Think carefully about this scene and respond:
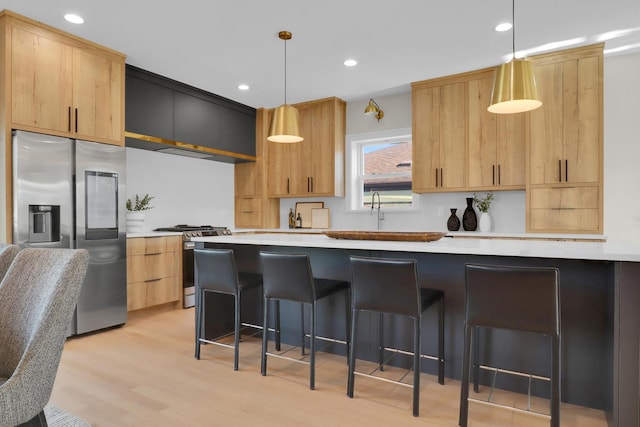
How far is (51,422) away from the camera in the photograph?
2014 millimetres

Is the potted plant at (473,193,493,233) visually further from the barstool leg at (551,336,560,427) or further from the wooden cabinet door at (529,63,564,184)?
the barstool leg at (551,336,560,427)

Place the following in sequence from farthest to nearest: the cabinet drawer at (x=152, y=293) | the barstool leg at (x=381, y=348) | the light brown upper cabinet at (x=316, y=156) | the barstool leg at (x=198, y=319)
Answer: the light brown upper cabinet at (x=316, y=156), the cabinet drawer at (x=152, y=293), the barstool leg at (x=198, y=319), the barstool leg at (x=381, y=348)

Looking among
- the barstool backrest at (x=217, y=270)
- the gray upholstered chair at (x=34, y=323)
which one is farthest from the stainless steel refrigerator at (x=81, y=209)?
the gray upholstered chair at (x=34, y=323)

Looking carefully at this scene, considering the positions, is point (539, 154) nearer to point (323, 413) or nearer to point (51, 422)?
point (323, 413)

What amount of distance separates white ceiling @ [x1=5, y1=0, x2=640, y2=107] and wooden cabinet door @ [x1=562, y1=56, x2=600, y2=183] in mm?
261

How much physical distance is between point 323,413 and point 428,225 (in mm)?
3258

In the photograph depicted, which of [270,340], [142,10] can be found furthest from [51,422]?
[142,10]

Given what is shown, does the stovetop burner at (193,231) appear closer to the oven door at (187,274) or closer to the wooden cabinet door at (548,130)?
the oven door at (187,274)

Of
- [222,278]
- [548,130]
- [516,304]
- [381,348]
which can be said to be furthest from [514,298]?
[548,130]


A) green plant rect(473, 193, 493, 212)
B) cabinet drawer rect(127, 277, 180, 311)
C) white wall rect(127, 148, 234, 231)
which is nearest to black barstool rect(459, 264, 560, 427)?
green plant rect(473, 193, 493, 212)

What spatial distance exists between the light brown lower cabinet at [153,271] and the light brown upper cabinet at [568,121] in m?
3.86

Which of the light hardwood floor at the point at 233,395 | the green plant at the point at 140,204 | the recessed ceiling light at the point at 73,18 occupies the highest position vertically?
the recessed ceiling light at the point at 73,18

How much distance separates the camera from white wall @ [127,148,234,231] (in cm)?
475

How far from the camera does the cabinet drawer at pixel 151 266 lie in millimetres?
4016
